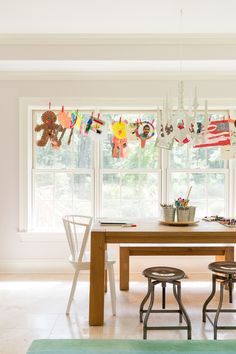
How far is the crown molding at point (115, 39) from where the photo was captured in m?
3.79

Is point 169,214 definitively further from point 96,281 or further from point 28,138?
point 28,138

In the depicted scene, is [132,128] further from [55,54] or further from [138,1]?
[138,1]

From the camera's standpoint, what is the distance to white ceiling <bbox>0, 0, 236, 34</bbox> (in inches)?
124

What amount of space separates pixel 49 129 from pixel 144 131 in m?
1.19

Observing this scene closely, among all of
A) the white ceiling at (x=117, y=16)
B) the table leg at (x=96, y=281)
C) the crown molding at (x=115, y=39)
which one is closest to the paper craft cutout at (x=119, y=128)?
the crown molding at (x=115, y=39)

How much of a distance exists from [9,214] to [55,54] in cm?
200

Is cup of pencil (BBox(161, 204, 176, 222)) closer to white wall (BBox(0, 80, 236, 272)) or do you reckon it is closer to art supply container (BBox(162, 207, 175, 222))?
art supply container (BBox(162, 207, 175, 222))

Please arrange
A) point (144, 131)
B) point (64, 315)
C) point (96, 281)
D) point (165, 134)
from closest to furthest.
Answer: point (96, 281), point (64, 315), point (165, 134), point (144, 131)

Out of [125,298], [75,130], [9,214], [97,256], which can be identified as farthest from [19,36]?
[125,298]

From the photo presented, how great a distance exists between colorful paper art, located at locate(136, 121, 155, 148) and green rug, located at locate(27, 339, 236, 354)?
2.63 m

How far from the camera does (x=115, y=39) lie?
3.83 metres

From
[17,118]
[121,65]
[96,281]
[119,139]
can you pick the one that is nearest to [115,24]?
[121,65]

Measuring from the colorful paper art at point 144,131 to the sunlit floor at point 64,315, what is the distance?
1.76 metres

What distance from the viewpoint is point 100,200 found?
4.48 metres
